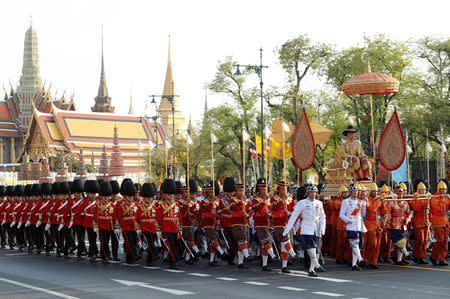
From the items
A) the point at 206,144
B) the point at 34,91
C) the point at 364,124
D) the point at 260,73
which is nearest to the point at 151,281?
the point at 260,73

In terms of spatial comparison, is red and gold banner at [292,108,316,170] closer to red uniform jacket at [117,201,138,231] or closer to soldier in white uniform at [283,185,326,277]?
soldier in white uniform at [283,185,326,277]

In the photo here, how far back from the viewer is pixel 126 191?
15180mm

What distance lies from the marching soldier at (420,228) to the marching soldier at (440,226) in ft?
0.74

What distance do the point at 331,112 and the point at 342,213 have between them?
24.0 m

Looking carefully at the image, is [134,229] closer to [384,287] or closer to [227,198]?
[227,198]

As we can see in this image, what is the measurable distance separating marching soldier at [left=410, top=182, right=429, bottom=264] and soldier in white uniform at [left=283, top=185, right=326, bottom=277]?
2.55 m

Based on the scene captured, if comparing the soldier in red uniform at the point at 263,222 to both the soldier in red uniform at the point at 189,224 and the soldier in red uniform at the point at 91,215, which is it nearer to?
the soldier in red uniform at the point at 189,224

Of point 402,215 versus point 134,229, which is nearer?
point 402,215

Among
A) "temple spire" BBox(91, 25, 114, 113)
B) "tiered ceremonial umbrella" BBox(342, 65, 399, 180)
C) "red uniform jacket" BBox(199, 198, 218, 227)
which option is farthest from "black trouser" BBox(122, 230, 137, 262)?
"temple spire" BBox(91, 25, 114, 113)

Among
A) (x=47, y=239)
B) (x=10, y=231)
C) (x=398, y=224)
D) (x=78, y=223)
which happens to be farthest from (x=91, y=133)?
(x=398, y=224)

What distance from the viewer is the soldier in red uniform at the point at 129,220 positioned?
585 inches

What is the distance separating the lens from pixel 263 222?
523 inches

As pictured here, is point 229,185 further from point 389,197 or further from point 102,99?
point 102,99

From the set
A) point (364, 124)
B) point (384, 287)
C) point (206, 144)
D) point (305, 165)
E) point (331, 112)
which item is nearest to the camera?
point (384, 287)
